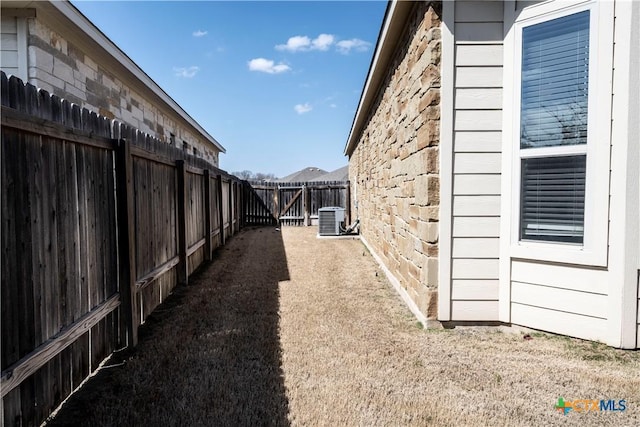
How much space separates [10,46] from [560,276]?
6.44 metres

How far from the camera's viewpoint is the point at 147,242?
12.0 ft

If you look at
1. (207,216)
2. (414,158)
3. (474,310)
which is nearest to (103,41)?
(207,216)

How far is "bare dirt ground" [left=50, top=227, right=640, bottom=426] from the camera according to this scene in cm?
213

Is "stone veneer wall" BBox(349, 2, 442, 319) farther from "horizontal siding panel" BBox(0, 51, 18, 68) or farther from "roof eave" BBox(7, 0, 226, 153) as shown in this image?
"horizontal siding panel" BBox(0, 51, 18, 68)

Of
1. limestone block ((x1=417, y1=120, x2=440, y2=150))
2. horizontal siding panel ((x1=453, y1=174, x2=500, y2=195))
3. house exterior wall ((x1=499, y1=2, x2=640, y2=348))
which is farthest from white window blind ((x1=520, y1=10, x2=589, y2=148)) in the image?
limestone block ((x1=417, y1=120, x2=440, y2=150))

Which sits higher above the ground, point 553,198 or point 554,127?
point 554,127

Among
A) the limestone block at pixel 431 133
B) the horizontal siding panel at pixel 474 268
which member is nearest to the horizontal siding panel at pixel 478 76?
the limestone block at pixel 431 133

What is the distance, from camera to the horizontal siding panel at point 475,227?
135 inches

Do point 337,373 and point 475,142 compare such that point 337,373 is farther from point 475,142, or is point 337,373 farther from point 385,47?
point 385,47

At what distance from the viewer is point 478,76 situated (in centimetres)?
338

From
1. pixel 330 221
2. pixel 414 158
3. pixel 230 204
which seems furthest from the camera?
pixel 330 221

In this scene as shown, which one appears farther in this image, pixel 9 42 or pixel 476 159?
pixel 9 42

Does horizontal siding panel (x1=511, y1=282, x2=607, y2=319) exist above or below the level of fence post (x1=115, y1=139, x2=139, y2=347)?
below

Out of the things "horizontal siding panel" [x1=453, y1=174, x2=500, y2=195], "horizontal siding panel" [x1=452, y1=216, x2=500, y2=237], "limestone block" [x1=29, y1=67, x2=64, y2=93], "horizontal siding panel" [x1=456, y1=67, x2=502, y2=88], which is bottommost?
"horizontal siding panel" [x1=452, y1=216, x2=500, y2=237]
